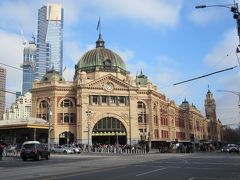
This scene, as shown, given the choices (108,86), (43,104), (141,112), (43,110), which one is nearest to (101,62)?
(108,86)

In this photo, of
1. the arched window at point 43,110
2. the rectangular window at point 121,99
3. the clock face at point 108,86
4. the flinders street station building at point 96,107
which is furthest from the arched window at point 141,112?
the arched window at point 43,110

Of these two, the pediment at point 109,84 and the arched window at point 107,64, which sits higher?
the arched window at point 107,64

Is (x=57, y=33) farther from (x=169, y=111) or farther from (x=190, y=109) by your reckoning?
(x=169, y=111)

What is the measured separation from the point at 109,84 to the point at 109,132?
436 inches

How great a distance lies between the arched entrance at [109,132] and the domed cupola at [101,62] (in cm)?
1431

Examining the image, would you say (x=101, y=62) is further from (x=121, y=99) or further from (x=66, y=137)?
(x=66, y=137)

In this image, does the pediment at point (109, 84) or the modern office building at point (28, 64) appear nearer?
the modern office building at point (28, 64)

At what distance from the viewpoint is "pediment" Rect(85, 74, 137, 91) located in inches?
3605

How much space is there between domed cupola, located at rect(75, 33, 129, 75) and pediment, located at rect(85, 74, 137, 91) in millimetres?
6546

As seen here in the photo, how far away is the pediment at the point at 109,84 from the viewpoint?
9156 centimetres

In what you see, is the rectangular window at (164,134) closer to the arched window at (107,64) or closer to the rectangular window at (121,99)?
the rectangular window at (121,99)

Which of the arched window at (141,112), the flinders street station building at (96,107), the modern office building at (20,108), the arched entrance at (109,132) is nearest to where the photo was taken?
the flinders street station building at (96,107)

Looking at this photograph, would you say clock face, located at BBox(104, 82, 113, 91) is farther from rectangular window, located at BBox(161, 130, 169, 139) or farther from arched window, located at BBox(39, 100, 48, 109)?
rectangular window, located at BBox(161, 130, 169, 139)

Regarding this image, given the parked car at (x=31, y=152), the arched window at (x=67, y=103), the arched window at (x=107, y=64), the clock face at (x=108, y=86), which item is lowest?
the parked car at (x=31, y=152)
